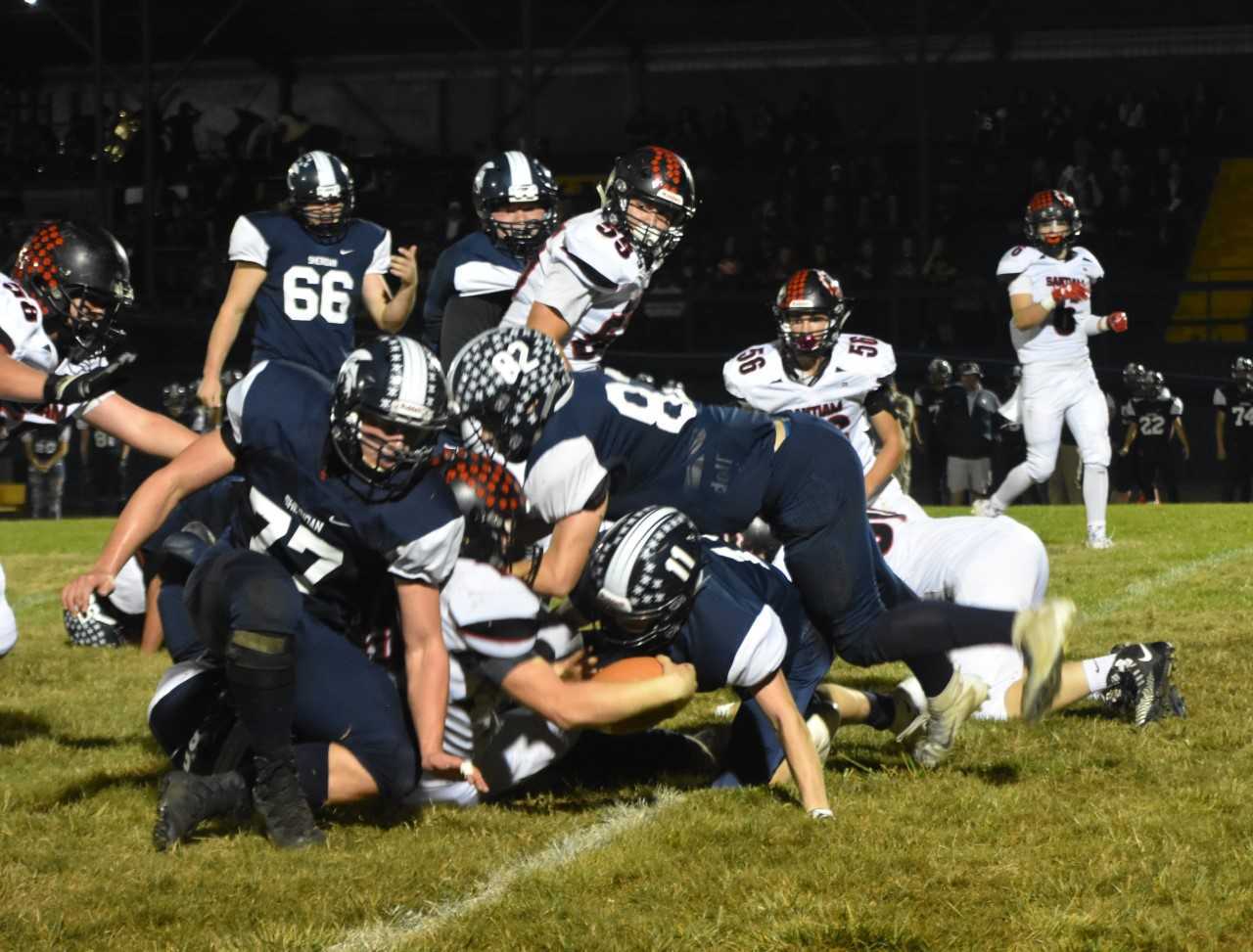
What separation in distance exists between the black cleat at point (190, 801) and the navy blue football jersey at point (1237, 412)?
15.8 meters

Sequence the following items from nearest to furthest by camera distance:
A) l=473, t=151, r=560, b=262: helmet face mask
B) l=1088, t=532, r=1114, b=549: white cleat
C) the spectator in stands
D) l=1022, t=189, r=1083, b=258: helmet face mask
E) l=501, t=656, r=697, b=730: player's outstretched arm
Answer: l=501, t=656, r=697, b=730: player's outstretched arm < l=473, t=151, r=560, b=262: helmet face mask < l=1088, t=532, r=1114, b=549: white cleat < l=1022, t=189, r=1083, b=258: helmet face mask < the spectator in stands

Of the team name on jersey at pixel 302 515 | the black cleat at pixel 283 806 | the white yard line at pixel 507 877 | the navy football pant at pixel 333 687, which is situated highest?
the team name on jersey at pixel 302 515

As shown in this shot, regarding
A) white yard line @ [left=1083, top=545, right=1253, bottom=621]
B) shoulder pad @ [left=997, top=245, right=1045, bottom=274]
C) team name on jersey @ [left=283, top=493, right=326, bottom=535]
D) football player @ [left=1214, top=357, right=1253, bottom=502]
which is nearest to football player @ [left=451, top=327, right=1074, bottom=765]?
team name on jersey @ [left=283, top=493, right=326, bottom=535]

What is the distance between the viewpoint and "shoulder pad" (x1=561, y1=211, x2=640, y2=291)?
580 centimetres

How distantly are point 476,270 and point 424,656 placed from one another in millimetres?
3310

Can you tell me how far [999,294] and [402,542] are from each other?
1658 centimetres

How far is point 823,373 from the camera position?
6.47 m

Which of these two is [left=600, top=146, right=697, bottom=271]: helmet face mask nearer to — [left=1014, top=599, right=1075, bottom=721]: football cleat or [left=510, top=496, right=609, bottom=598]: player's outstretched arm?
[left=510, top=496, right=609, bottom=598]: player's outstretched arm

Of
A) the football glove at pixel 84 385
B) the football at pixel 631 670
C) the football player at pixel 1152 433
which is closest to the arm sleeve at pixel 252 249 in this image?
the football glove at pixel 84 385

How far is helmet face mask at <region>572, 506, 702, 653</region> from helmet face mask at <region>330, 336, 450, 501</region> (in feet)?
1.62

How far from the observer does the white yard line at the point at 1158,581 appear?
7.44m

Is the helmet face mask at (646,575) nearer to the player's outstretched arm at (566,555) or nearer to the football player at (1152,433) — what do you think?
the player's outstretched arm at (566,555)

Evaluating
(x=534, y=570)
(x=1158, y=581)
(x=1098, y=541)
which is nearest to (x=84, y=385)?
(x=534, y=570)

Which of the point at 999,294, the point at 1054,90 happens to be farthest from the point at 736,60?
the point at 999,294
